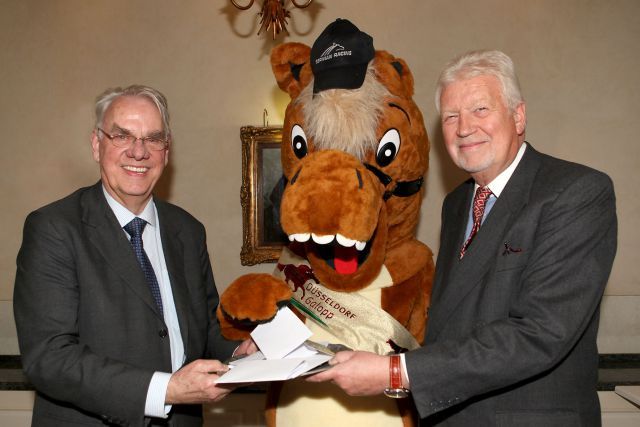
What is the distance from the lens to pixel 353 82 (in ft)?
7.71

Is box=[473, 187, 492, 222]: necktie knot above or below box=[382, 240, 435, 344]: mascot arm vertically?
above

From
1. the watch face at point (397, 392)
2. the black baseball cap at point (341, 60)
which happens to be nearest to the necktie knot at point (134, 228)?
the black baseball cap at point (341, 60)

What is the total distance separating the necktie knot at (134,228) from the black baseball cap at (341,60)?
82cm

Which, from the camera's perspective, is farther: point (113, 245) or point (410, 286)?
point (410, 286)

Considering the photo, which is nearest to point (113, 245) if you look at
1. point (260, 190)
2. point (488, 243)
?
point (488, 243)

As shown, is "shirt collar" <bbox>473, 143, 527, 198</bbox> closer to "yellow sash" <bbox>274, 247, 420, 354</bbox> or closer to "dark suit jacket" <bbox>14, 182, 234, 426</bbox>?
"yellow sash" <bbox>274, 247, 420, 354</bbox>

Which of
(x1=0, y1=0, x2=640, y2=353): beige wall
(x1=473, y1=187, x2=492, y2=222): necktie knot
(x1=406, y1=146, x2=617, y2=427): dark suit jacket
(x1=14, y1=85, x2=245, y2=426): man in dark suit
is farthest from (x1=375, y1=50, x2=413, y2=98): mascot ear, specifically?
(x1=0, y1=0, x2=640, y2=353): beige wall

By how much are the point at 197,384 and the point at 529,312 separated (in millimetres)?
1008

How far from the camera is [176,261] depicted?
236cm

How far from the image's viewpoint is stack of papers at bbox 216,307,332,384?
1.78 m

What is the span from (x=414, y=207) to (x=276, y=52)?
0.85 metres

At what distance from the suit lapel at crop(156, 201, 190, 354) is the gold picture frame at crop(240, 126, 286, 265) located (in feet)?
→ 4.90

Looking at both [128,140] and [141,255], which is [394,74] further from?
[141,255]

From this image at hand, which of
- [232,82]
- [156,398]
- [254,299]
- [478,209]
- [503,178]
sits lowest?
[156,398]
